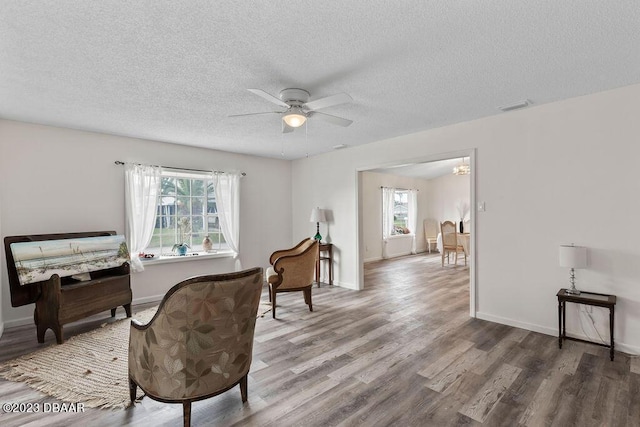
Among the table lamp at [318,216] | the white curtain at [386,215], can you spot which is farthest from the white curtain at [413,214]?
the table lamp at [318,216]

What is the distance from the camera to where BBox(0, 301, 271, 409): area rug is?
2.19 metres

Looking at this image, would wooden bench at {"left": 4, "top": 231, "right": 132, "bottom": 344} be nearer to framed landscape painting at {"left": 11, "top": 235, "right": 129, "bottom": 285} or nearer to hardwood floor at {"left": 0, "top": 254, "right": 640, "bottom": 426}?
framed landscape painting at {"left": 11, "top": 235, "right": 129, "bottom": 285}

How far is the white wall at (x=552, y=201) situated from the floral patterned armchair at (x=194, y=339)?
9.83ft

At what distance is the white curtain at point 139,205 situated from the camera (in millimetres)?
4273

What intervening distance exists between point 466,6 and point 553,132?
2.20 metres

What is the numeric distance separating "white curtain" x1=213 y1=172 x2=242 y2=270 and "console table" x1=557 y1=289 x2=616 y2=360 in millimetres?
4508

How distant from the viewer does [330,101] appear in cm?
242

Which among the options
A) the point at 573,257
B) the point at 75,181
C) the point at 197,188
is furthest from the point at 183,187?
the point at 573,257

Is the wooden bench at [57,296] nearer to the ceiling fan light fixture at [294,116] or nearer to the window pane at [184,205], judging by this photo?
the window pane at [184,205]

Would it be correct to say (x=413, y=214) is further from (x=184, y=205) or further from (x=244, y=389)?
(x=244, y=389)

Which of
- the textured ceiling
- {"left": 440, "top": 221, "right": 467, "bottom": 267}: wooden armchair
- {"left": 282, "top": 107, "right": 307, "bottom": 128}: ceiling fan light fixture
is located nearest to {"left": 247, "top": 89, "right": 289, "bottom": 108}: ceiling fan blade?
{"left": 282, "top": 107, "right": 307, "bottom": 128}: ceiling fan light fixture

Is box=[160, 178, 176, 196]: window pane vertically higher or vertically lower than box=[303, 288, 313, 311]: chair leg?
higher

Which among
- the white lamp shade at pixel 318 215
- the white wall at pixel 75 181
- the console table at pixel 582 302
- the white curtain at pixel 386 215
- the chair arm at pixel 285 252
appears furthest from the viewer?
the white curtain at pixel 386 215

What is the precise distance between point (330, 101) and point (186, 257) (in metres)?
3.60
